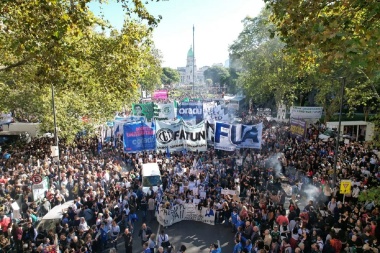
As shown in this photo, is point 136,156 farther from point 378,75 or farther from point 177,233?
point 378,75

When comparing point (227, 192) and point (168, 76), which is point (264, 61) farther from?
point (168, 76)

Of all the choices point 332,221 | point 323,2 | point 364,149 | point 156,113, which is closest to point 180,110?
point 156,113

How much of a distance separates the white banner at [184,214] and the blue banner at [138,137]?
5022mm

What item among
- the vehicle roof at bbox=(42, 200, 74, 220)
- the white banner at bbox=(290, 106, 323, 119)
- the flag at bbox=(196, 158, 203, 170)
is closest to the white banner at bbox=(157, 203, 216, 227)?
the vehicle roof at bbox=(42, 200, 74, 220)

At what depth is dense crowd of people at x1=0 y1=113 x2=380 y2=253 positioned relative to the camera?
10.2m

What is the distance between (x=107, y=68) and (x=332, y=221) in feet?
30.0

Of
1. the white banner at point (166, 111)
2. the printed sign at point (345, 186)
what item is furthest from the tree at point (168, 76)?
the printed sign at point (345, 186)

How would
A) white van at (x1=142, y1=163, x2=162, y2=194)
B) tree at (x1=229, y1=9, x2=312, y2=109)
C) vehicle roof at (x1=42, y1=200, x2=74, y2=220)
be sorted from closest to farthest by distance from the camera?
vehicle roof at (x1=42, y1=200, x2=74, y2=220), white van at (x1=142, y1=163, x2=162, y2=194), tree at (x1=229, y1=9, x2=312, y2=109)

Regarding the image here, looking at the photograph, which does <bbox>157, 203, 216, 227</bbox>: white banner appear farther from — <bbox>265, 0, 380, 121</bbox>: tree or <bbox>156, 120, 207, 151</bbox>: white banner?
<bbox>265, 0, 380, 121</bbox>: tree

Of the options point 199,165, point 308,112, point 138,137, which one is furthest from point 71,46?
point 308,112

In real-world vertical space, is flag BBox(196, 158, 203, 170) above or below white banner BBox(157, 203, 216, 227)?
above

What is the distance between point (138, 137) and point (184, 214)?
5561mm

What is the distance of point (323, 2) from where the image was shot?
20.7 feet

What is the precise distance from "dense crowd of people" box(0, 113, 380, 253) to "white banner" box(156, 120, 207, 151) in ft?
3.61
